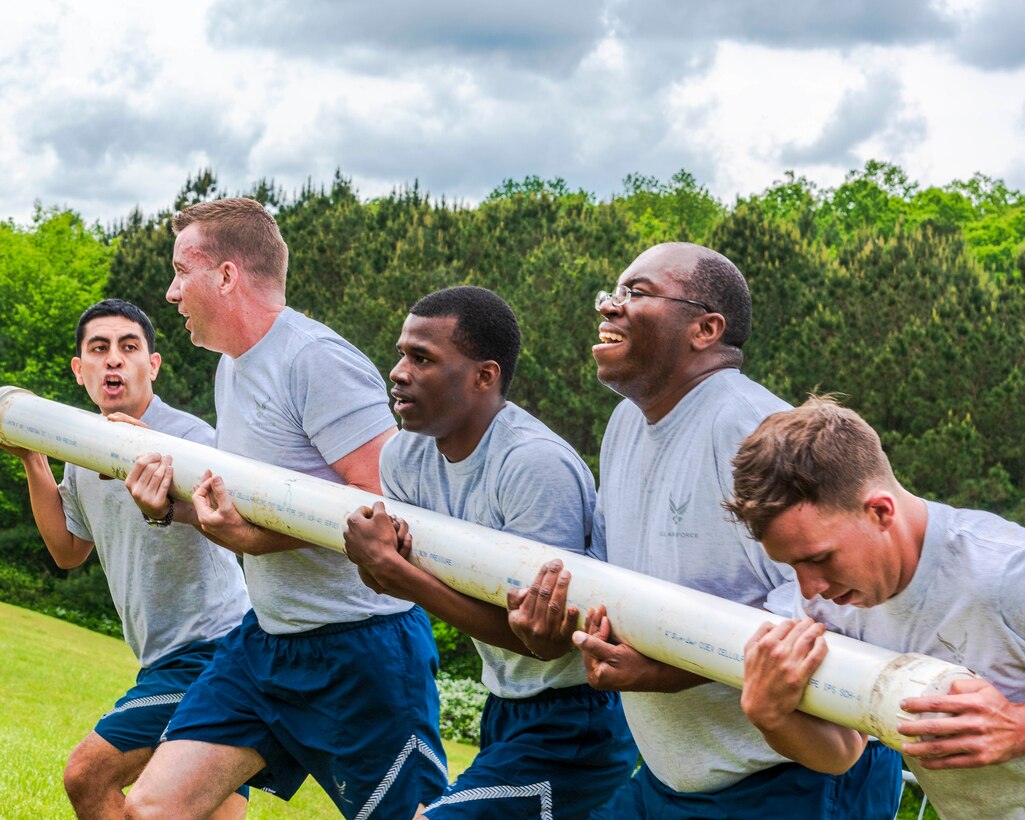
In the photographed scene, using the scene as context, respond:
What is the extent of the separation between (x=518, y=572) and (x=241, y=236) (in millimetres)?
1998

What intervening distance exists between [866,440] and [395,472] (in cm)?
180

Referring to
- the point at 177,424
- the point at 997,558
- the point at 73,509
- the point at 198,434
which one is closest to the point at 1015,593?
the point at 997,558

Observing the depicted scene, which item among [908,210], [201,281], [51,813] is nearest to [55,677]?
[51,813]

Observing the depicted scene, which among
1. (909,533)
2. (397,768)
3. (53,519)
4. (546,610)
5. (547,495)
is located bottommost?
(397,768)

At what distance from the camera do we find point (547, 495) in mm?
3787

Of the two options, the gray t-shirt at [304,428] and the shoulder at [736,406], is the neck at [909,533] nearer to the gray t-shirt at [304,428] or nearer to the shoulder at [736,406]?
the shoulder at [736,406]

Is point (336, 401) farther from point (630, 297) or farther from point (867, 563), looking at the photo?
point (867, 563)

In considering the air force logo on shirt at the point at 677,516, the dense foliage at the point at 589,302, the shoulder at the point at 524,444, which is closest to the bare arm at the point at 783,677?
the air force logo on shirt at the point at 677,516

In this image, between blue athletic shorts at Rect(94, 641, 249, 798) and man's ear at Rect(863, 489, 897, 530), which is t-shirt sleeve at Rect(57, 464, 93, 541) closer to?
blue athletic shorts at Rect(94, 641, 249, 798)

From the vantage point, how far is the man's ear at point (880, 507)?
111 inches

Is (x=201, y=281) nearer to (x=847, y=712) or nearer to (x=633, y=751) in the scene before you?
(x=633, y=751)

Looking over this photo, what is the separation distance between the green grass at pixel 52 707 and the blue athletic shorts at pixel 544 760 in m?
4.38

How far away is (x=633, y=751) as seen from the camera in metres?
4.29

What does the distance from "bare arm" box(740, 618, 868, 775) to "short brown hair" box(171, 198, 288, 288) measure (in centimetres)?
258
